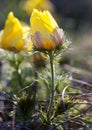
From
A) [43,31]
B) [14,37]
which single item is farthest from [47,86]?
[14,37]

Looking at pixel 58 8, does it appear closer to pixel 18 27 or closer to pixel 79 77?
pixel 79 77

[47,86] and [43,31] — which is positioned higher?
[43,31]

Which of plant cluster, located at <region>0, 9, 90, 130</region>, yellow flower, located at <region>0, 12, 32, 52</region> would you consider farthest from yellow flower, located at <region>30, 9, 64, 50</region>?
yellow flower, located at <region>0, 12, 32, 52</region>

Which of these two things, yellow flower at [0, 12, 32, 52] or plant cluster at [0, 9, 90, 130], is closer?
plant cluster at [0, 9, 90, 130]

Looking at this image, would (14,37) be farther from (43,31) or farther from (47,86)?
(43,31)

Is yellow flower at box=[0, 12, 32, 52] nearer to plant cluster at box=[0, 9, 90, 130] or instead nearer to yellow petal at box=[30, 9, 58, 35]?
plant cluster at box=[0, 9, 90, 130]

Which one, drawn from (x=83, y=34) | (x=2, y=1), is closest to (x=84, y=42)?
(x=83, y=34)
